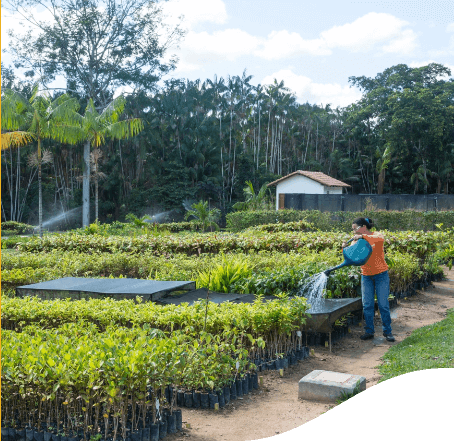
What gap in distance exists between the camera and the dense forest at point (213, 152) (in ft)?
92.4

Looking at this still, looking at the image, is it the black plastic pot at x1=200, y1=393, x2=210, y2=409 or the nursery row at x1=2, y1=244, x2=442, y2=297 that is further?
the nursery row at x1=2, y1=244, x2=442, y2=297

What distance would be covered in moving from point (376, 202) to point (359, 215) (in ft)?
9.16

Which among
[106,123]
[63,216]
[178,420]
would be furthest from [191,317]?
[63,216]

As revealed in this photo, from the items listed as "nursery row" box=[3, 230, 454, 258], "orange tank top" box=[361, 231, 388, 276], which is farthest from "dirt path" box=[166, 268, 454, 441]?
"nursery row" box=[3, 230, 454, 258]

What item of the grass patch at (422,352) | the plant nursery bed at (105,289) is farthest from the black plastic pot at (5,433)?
the plant nursery bed at (105,289)

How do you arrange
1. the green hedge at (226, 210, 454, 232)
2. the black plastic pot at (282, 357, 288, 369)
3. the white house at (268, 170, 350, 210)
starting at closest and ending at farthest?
the black plastic pot at (282, 357, 288, 369) < the green hedge at (226, 210, 454, 232) < the white house at (268, 170, 350, 210)

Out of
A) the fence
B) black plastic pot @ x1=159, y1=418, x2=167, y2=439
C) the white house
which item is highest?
the white house

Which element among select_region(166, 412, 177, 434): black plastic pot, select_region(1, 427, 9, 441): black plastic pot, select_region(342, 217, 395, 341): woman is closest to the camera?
select_region(1, 427, 9, 441): black plastic pot

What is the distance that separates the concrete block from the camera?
3436 mm

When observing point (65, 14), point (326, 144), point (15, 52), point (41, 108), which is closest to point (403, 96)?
point (326, 144)

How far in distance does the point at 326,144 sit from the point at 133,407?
34.5m

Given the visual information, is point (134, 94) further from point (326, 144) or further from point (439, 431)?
point (439, 431)

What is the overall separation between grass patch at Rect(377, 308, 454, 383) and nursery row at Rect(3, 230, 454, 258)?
3232 millimetres

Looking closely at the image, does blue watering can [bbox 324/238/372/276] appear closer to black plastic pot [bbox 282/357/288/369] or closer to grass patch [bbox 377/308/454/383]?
grass patch [bbox 377/308/454/383]
